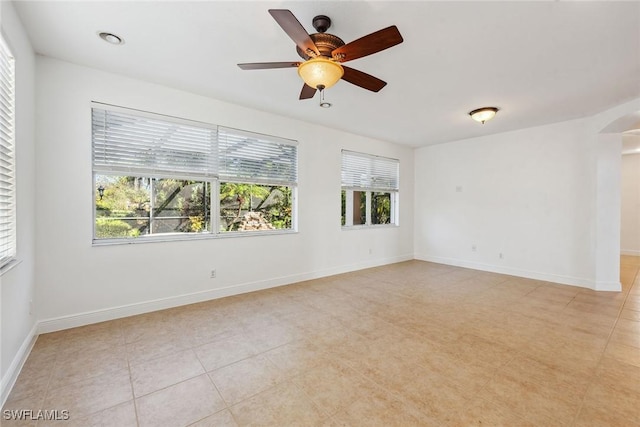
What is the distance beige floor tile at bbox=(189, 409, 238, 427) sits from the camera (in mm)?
1639

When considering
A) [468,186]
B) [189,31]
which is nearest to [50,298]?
[189,31]

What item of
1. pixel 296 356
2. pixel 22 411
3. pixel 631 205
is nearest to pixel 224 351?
pixel 296 356

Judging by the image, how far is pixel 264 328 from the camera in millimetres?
2939

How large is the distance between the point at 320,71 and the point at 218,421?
8.02ft

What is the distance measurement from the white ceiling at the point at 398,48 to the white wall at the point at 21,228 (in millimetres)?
245

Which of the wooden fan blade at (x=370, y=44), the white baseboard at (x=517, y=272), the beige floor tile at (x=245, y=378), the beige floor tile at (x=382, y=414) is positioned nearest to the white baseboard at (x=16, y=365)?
the beige floor tile at (x=245, y=378)

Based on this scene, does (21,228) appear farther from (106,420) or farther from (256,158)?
(256,158)

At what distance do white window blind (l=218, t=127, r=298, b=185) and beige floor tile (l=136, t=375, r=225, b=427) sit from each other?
8.67 feet

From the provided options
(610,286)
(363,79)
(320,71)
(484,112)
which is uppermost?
(484,112)

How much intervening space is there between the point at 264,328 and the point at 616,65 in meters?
4.59

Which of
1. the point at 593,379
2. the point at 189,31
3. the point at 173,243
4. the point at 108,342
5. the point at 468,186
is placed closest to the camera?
the point at 593,379

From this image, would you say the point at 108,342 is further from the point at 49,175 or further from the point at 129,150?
the point at 129,150

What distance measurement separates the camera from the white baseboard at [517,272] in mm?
4535

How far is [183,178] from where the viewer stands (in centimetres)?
358
